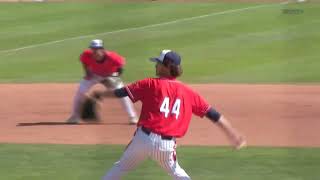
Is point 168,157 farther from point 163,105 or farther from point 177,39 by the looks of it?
point 177,39

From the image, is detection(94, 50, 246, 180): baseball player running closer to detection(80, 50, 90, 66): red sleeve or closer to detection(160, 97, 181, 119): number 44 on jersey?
detection(160, 97, 181, 119): number 44 on jersey

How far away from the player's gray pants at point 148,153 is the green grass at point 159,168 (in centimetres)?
173

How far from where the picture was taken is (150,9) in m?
28.9

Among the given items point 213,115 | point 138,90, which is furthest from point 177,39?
point 138,90

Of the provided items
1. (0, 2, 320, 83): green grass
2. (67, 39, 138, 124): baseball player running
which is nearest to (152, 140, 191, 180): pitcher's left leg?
(67, 39, 138, 124): baseball player running

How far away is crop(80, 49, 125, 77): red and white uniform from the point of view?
11190 millimetres

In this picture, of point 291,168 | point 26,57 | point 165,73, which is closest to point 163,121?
point 165,73

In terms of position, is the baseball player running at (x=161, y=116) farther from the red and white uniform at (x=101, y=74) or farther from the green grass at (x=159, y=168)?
the red and white uniform at (x=101, y=74)

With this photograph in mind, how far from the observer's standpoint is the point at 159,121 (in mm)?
6141

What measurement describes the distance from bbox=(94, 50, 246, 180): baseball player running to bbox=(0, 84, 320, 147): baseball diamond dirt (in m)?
3.87

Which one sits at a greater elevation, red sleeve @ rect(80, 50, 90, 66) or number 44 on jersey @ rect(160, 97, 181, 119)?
number 44 on jersey @ rect(160, 97, 181, 119)

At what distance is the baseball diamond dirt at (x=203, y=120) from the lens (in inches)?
411

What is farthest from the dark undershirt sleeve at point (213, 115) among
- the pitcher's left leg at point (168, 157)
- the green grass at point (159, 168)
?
the green grass at point (159, 168)

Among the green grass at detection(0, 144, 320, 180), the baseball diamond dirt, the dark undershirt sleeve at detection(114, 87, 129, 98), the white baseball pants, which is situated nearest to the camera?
the dark undershirt sleeve at detection(114, 87, 129, 98)
